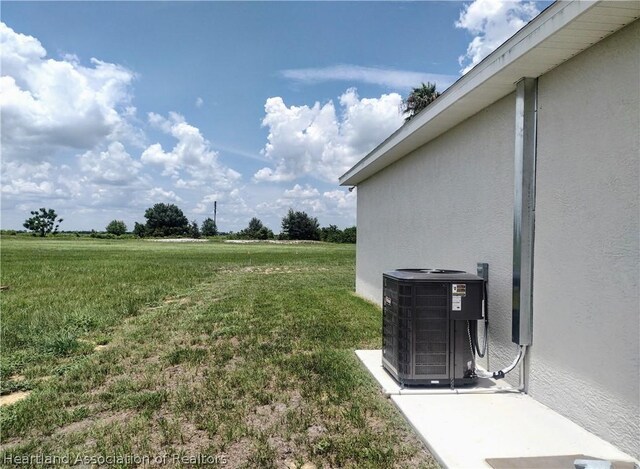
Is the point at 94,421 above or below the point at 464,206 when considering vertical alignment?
below

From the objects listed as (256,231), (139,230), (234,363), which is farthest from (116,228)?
(234,363)

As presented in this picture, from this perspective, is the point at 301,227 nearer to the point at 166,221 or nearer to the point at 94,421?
the point at 166,221

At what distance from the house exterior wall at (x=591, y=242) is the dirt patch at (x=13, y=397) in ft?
13.6

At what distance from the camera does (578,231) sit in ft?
9.38

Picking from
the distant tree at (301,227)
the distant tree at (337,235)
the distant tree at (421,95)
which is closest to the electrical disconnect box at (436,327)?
the distant tree at (421,95)

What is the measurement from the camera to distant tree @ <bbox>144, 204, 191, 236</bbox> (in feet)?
241

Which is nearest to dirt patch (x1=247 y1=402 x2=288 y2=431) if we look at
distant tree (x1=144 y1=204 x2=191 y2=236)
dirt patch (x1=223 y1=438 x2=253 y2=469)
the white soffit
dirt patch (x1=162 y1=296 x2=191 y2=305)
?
dirt patch (x1=223 y1=438 x2=253 y2=469)

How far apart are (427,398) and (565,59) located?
2.68m

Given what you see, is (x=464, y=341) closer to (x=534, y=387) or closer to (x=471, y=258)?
(x=534, y=387)

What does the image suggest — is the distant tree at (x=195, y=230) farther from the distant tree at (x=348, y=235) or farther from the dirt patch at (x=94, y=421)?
the dirt patch at (x=94, y=421)

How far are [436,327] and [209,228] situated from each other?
75669 mm

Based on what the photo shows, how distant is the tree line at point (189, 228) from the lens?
65.2 metres

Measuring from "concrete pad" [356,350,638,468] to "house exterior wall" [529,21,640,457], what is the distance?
0.43 ft

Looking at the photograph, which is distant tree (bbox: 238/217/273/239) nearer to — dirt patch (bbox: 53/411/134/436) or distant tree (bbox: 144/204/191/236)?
distant tree (bbox: 144/204/191/236)
